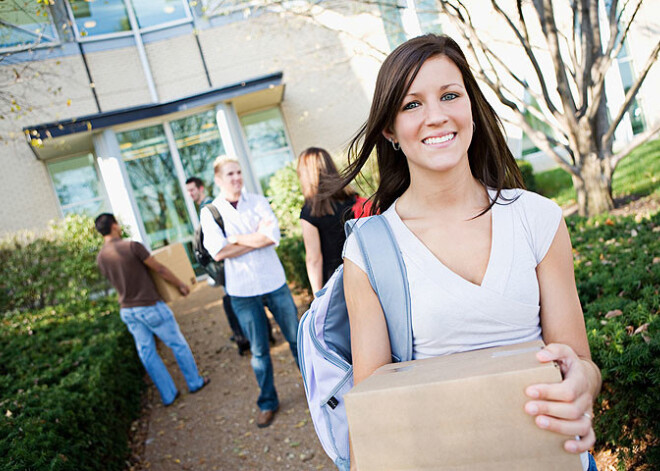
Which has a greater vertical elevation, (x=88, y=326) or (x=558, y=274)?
(x=558, y=274)

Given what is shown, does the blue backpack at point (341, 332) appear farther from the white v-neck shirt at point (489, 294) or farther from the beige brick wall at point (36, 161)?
the beige brick wall at point (36, 161)

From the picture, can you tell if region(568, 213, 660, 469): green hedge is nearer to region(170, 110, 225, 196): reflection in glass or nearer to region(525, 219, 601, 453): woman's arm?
region(525, 219, 601, 453): woman's arm

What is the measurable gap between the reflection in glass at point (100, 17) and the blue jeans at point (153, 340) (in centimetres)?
1005

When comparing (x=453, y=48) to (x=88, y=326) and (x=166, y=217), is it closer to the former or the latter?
(x=88, y=326)

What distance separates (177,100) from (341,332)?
457 inches

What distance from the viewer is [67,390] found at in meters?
4.34

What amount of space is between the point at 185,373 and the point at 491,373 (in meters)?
5.29

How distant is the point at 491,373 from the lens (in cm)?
106

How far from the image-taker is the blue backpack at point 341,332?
1438mm

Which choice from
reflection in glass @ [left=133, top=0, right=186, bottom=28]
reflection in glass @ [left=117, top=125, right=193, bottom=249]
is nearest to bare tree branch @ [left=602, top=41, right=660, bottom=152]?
reflection in glass @ [left=117, top=125, right=193, bottom=249]

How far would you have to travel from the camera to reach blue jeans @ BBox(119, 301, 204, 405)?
5535 millimetres

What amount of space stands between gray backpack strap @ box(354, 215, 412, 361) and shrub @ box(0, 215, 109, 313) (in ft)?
27.8

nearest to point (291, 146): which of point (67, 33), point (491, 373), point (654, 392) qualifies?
point (67, 33)

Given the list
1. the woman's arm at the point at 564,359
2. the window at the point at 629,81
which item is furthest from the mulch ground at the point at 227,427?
the window at the point at 629,81
